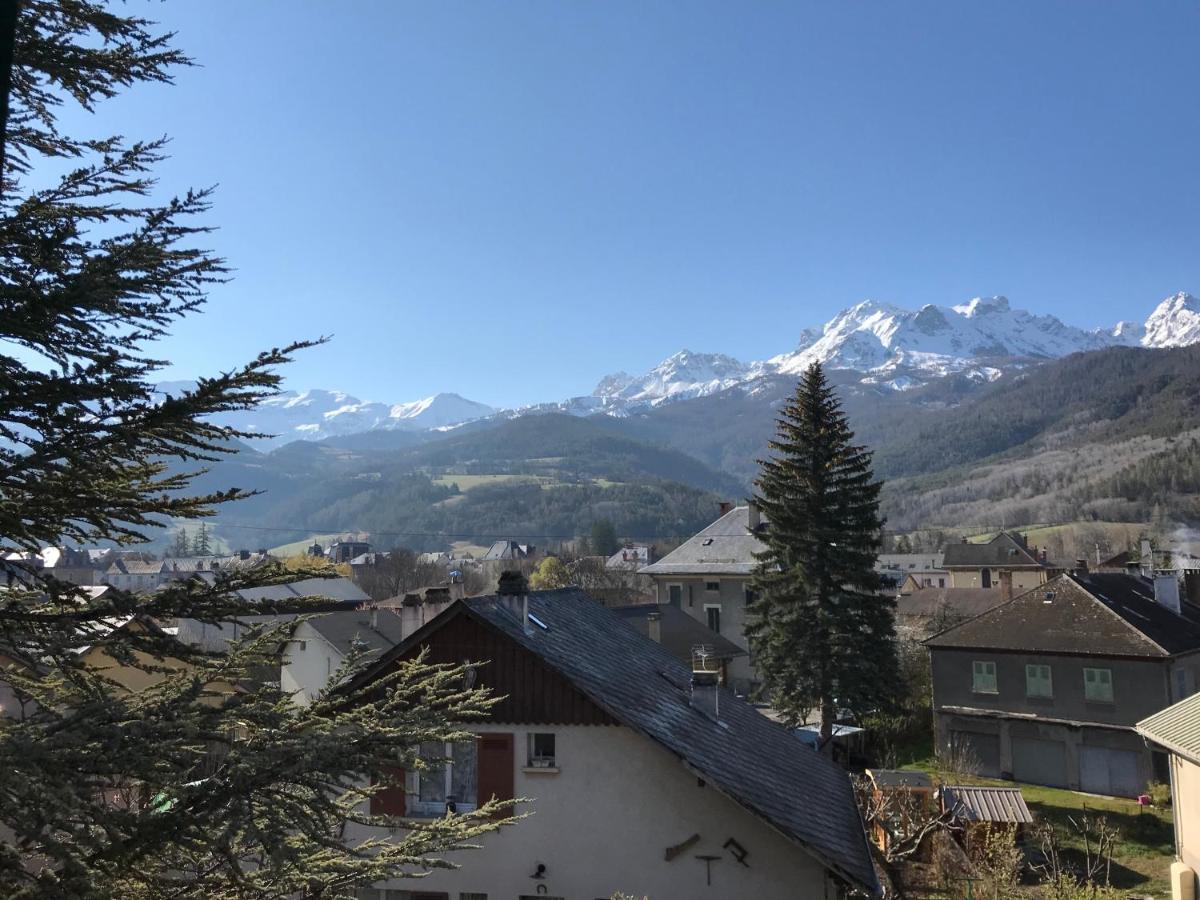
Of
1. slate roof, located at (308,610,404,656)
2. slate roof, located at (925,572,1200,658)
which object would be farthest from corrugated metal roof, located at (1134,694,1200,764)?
slate roof, located at (308,610,404,656)

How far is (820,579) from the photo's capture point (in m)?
34.8

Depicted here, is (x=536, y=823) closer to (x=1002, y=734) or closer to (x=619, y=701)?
(x=619, y=701)

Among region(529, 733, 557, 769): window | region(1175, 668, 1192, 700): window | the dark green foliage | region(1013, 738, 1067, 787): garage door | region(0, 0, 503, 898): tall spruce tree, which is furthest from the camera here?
the dark green foliage

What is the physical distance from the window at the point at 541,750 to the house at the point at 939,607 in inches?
1621

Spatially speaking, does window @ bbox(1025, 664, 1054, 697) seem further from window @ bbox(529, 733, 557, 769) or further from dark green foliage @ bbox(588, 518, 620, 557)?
dark green foliage @ bbox(588, 518, 620, 557)

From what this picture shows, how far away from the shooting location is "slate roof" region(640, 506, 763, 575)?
53.8m

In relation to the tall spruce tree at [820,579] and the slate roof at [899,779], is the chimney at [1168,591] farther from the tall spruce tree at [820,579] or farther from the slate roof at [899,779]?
the slate roof at [899,779]

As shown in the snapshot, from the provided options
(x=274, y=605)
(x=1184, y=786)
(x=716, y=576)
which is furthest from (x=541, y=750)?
(x=716, y=576)

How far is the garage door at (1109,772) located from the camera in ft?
102

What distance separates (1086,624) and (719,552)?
24821 millimetres

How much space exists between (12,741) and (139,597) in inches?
40.8

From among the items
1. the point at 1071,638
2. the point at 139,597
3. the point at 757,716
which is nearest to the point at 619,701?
the point at 757,716

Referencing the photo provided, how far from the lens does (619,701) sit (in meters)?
14.3

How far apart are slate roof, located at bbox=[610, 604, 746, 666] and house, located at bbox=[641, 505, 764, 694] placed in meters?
4.20
